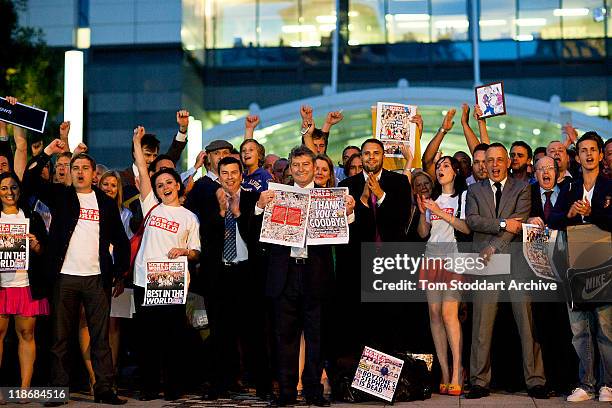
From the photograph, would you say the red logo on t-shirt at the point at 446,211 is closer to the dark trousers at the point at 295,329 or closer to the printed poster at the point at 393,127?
the dark trousers at the point at 295,329

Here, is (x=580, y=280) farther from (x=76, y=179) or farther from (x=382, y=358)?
(x=76, y=179)

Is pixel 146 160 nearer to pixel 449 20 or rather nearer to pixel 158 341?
pixel 158 341

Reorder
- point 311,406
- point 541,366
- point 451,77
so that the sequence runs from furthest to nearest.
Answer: point 451,77 < point 541,366 < point 311,406

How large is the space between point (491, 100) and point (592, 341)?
3572 millimetres

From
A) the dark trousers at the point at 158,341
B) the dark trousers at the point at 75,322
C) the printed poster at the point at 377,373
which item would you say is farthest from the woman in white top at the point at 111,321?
the printed poster at the point at 377,373

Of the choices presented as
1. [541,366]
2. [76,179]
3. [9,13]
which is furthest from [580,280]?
[9,13]

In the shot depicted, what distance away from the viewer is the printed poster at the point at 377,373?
935 centimetres

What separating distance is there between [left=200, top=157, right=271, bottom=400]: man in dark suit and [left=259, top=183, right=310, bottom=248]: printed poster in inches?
22.4

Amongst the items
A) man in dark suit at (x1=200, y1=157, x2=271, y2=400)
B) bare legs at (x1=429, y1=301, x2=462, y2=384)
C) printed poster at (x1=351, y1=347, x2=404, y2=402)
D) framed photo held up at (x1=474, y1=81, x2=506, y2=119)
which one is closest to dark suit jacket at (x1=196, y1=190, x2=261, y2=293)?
man in dark suit at (x1=200, y1=157, x2=271, y2=400)

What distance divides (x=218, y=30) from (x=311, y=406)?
26.7m

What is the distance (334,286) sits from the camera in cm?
933

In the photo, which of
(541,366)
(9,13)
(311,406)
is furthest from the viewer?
(9,13)

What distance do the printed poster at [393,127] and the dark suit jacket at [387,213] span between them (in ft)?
5.44

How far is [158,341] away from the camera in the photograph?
9.88 metres
